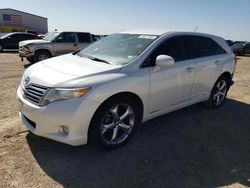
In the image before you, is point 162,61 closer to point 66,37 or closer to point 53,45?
point 53,45

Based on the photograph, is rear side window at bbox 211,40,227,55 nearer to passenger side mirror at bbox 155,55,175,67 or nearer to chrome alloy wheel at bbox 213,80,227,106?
chrome alloy wheel at bbox 213,80,227,106

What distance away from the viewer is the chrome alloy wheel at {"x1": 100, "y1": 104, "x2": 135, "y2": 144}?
351 cm

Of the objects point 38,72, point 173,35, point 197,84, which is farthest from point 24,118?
point 197,84

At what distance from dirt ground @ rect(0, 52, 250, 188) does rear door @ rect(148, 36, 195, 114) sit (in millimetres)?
555

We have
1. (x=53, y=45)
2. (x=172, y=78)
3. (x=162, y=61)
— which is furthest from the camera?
(x=53, y=45)

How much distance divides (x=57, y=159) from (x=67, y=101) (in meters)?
0.86

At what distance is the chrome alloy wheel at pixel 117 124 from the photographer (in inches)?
138

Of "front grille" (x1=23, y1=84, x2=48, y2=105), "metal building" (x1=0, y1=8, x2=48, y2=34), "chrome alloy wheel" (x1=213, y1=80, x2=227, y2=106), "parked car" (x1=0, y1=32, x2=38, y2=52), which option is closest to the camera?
"front grille" (x1=23, y1=84, x2=48, y2=105)

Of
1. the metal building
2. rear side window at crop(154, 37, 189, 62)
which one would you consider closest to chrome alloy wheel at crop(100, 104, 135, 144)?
rear side window at crop(154, 37, 189, 62)

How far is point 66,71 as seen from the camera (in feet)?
11.3

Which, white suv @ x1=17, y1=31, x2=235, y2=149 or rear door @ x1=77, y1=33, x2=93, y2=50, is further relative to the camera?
rear door @ x1=77, y1=33, x2=93, y2=50

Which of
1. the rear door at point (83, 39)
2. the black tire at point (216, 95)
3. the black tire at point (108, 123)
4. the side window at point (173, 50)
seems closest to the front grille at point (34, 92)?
the black tire at point (108, 123)

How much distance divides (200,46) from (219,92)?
4.35 ft

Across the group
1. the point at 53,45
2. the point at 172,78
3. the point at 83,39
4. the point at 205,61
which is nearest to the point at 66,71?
the point at 172,78
